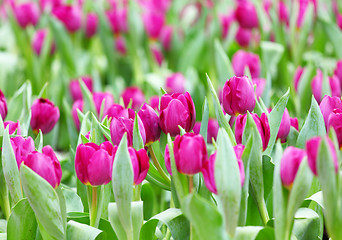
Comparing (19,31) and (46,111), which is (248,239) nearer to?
(46,111)

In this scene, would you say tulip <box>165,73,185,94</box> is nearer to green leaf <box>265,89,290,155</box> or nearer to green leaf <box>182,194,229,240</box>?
green leaf <box>265,89,290,155</box>

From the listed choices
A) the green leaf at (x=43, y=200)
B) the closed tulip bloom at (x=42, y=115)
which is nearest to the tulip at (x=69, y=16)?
the closed tulip bloom at (x=42, y=115)

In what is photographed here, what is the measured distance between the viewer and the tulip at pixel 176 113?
0.89 metres

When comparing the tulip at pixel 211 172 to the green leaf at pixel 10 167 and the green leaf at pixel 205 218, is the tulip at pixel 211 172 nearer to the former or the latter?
the green leaf at pixel 205 218

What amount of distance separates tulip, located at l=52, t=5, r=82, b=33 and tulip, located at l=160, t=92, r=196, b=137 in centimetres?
126

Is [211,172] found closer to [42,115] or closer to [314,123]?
[314,123]

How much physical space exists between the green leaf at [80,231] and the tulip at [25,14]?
1.44 meters

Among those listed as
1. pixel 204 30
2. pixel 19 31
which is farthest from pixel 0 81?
pixel 204 30

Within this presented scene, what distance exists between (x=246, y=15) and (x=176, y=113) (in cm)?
124

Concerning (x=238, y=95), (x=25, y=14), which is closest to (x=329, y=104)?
(x=238, y=95)

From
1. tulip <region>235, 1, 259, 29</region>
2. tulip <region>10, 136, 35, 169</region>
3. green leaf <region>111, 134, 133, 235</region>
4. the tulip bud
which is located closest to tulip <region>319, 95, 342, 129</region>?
the tulip bud

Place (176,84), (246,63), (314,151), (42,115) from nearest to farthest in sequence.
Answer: (314,151) < (42,115) < (246,63) < (176,84)

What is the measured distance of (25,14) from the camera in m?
2.14

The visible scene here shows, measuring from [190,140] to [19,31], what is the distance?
61.7 inches
